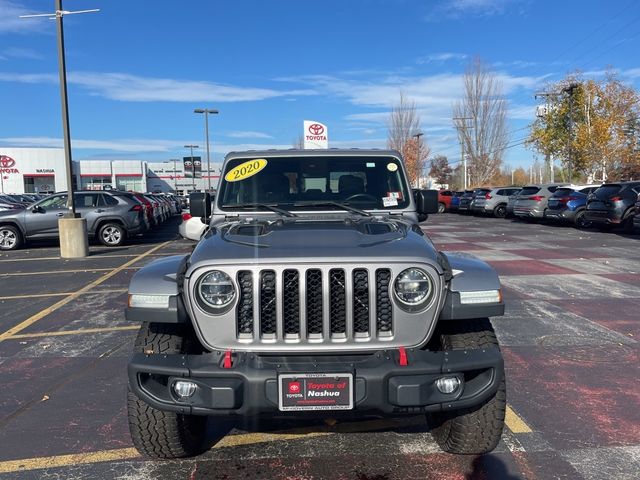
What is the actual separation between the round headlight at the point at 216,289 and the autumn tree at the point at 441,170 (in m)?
85.0

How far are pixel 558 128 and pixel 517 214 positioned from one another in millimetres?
21407

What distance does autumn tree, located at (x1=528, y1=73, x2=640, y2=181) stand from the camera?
3531 centimetres

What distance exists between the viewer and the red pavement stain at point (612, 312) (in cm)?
597

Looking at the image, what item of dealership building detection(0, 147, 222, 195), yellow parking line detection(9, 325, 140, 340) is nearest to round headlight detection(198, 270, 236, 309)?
yellow parking line detection(9, 325, 140, 340)

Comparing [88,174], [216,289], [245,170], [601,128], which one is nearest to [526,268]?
[245,170]

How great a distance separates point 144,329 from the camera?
10.1 feet

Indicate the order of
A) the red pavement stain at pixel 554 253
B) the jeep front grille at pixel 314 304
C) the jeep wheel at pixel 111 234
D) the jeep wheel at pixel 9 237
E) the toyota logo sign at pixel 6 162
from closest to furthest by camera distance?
the jeep front grille at pixel 314 304
the red pavement stain at pixel 554 253
the jeep wheel at pixel 9 237
the jeep wheel at pixel 111 234
the toyota logo sign at pixel 6 162

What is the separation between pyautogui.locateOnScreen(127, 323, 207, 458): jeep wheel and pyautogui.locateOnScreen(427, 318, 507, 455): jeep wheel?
155 cm

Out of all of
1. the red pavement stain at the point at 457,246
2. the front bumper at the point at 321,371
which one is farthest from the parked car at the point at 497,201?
the front bumper at the point at 321,371

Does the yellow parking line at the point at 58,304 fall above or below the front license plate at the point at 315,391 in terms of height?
below

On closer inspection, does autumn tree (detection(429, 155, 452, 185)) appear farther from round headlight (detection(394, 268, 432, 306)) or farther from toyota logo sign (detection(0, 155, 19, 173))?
round headlight (detection(394, 268, 432, 306))

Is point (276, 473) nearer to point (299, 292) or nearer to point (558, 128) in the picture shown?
point (299, 292)

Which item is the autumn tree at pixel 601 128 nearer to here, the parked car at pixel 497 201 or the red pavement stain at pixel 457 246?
the parked car at pixel 497 201

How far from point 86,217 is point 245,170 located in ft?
39.9
